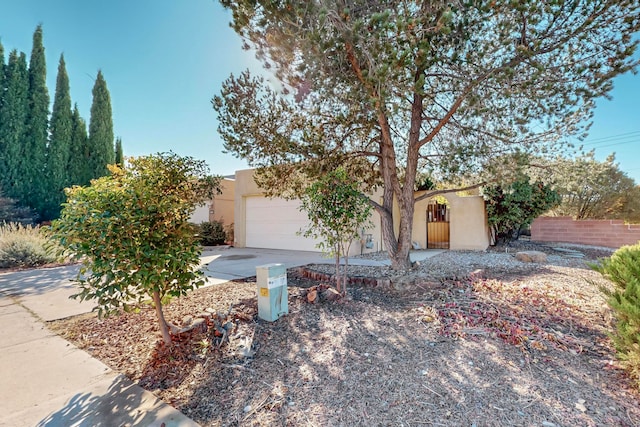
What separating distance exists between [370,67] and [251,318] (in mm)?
3579

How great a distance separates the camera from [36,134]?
14.1 m

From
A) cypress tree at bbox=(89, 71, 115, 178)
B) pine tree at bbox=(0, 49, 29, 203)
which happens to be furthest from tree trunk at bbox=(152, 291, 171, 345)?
cypress tree at bbox=(89, 71, 115, 178)

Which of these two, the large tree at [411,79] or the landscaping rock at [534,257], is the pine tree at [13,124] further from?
the landscaping rock at [534,257]

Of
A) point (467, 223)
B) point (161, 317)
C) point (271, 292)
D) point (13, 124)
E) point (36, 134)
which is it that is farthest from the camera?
point (36, 134)

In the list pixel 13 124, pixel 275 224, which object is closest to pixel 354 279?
pixel 275 224

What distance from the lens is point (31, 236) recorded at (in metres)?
8.84

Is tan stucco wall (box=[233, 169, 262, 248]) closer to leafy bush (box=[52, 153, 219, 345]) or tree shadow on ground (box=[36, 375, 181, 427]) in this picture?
leafy bush (box=[52, 153, 219, 345])

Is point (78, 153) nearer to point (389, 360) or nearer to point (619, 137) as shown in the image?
point (389, 360)

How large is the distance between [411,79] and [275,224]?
27.9ft

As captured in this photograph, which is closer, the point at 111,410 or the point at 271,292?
the point at 111,410

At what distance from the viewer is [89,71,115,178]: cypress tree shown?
52.7 ft

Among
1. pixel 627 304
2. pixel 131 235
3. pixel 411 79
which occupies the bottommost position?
pixel 627 304

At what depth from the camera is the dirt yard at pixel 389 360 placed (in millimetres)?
2094

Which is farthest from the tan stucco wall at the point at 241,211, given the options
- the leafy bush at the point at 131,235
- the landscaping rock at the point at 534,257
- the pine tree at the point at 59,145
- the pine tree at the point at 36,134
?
the landscaping rock at the point at 534,257
